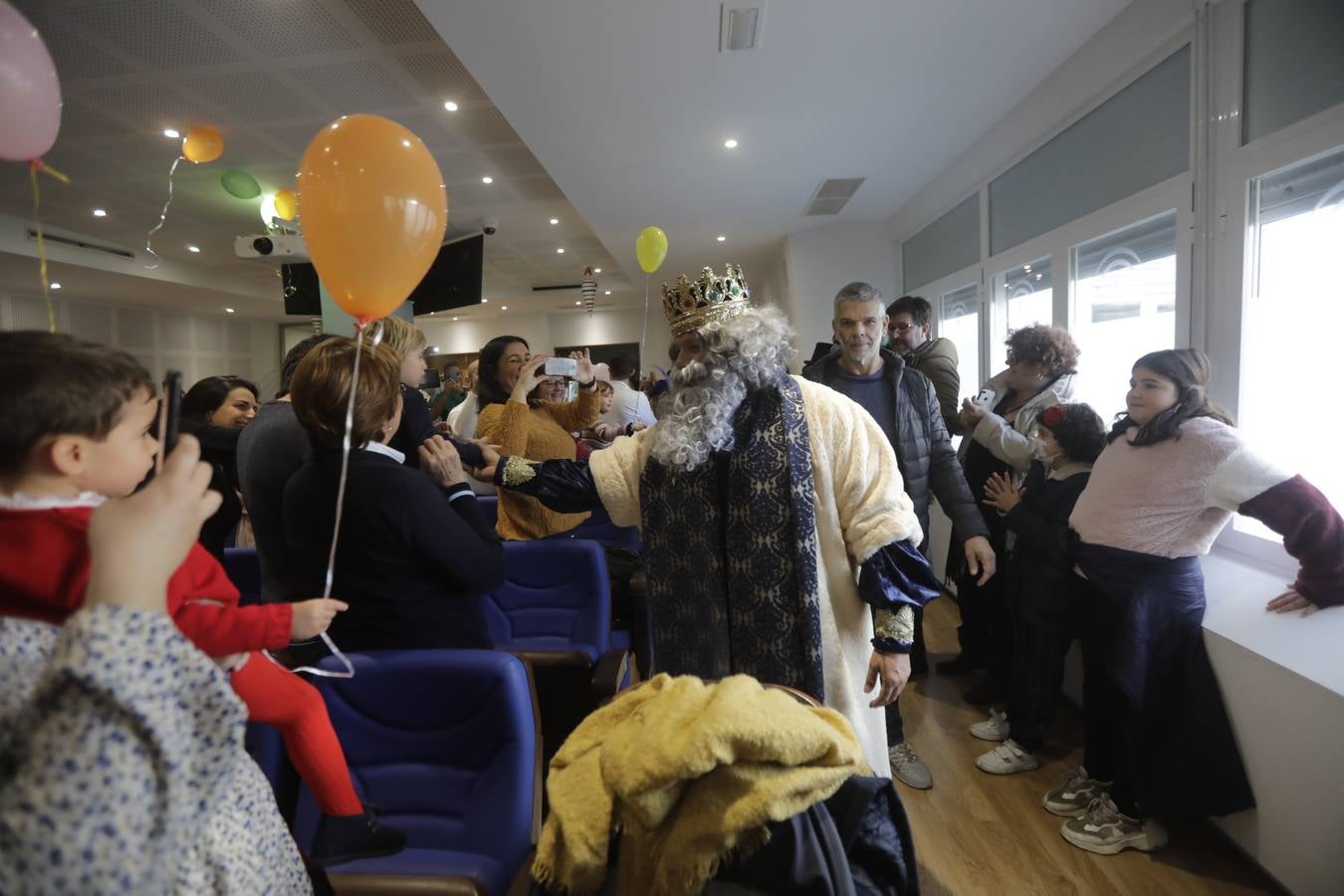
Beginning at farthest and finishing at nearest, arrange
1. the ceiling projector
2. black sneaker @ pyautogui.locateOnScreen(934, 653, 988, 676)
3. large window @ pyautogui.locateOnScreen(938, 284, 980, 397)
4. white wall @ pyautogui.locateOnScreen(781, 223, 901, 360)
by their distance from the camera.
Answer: white wall @ pyautogui.locateOnScreen(781, 223, 901, 360) < the ceiling projector < large window @ pyautogui.locateOnScreen(938, 284, 980, 397) < black sneaker @ pyautogui.locateOnScreen(934, 653, 988, 676)

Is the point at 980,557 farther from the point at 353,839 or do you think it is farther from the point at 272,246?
the point at 272,246

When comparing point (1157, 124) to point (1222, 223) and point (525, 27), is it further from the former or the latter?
point (525, 27)

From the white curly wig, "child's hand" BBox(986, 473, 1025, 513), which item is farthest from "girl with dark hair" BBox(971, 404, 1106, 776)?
the white curly wig

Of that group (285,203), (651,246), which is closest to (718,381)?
(651,246)

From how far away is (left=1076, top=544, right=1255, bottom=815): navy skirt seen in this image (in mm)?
1697

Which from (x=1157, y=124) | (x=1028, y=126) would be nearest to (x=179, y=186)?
(x=1028, y=126)

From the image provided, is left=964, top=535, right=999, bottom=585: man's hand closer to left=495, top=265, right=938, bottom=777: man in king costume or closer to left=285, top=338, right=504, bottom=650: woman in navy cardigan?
left=495, top=265, right=938, bottom=777: man in king costume

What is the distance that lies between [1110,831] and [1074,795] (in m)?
0.15

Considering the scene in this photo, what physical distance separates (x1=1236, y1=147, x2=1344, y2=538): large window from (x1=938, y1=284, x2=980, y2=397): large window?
221cm

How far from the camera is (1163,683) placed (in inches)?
70.5

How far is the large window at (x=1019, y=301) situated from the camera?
134 inches

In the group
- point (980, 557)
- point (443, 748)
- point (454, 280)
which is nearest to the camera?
point (443, 748)

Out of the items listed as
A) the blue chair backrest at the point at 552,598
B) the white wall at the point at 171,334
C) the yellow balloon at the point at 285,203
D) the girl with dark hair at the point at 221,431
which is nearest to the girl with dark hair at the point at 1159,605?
the blue chair backrest at the point at 552,598

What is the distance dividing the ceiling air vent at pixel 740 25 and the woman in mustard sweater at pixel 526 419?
61.4 inches
